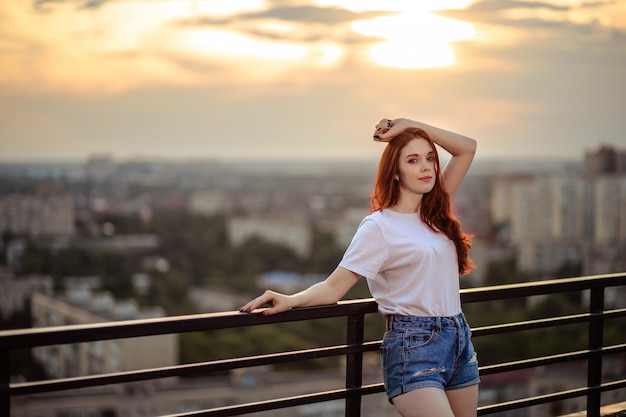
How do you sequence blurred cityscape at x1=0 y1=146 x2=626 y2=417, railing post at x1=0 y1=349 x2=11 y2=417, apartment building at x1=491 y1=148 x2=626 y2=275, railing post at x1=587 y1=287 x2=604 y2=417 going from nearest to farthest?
railing post at x1=0 y1=349 x2=11 y2=417
railing post at x1=587 y1=287 x2=604 y2=417
blurred cityscape at x1=0 y1=146 x2=626 y2=417
apartment building at x1=491 y1=148 x2=626 y2=275

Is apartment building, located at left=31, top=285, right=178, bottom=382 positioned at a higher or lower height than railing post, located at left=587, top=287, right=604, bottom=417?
lower

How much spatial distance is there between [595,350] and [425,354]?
3.75 feet

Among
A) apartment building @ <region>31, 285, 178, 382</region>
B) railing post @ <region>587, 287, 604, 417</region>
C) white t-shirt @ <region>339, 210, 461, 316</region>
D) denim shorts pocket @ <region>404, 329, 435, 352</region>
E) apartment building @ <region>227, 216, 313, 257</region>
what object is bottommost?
apartment building @ <region>31, 285, 178, 382</region>

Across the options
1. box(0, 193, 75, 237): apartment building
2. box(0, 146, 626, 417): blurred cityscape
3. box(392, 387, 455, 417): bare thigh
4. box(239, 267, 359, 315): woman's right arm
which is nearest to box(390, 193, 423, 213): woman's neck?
box(239, 267, 359, 315): woman's right arm

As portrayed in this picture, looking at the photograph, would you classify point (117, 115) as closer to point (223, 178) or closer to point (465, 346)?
point (223, 178)

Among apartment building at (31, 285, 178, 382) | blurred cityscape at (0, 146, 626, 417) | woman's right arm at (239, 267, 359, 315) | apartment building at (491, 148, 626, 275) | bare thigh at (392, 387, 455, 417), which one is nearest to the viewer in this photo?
bare thigh at (392, 387, 455, 417)

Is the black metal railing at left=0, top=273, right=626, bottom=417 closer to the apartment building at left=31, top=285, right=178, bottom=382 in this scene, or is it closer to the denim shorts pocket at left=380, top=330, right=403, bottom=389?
the denim shorts pocket at left=380, top=330, right=403, bottom=389

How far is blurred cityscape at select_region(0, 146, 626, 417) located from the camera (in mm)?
34531

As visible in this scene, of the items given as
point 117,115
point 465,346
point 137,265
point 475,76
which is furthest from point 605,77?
point 465,346

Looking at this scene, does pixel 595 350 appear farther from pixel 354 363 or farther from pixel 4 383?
pixel 4 383

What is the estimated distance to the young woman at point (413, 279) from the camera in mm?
2127

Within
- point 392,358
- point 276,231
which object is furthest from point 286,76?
point 392,358

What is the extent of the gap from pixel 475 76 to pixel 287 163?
29.5 metres

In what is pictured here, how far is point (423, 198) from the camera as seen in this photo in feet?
7.55
